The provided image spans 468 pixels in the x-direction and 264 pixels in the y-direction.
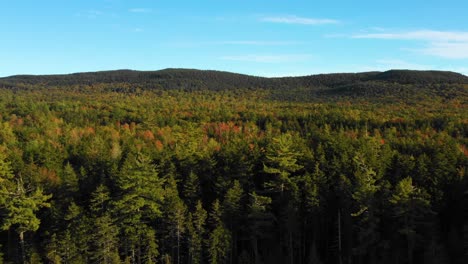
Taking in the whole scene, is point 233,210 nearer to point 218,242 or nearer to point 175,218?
point 218,242

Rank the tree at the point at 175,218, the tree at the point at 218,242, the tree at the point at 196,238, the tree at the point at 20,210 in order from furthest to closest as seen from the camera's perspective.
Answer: the tree at the point at 175,218, the tree at the point at 20,210, the tree at the point at 196,238, the tree at the point at 218,242

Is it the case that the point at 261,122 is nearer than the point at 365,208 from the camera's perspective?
No

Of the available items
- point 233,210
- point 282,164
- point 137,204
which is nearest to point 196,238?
point 233,210

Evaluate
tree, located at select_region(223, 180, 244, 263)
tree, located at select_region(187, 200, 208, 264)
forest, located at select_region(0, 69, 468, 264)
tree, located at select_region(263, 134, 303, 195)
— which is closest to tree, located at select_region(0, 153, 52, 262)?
forest, located at select_region(0, 69, 468, 264)

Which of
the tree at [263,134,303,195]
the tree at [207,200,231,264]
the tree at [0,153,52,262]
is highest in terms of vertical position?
the tree at [263,134,303,195]

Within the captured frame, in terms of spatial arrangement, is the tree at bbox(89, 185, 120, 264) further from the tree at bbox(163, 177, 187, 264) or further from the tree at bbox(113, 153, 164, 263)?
the tree at bbox(163, 177, 187, 264)

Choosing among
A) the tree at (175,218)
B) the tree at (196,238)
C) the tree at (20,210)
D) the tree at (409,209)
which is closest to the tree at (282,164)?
the tree at (196,238)

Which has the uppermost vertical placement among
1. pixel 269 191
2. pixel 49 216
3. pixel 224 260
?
pixel 269 191

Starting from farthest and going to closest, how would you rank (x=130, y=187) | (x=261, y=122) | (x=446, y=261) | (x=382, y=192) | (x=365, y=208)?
(x=261, y=122) → (x=130, y=187) → (x=382, y=192) → (x=365, y=208) → (x=446, y=261)

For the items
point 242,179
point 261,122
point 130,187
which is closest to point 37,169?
point 130,187

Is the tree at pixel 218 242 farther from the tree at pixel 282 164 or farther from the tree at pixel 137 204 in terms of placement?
the tree at pixel 282 164

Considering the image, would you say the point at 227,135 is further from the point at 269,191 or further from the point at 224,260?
the point at 224,260
